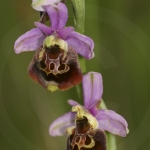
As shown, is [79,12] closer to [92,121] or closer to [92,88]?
[92,88]

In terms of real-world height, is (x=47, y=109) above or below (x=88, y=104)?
above

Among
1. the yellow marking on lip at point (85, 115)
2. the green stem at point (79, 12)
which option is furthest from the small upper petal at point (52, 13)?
the yellow marking on lip at point (85, 115)

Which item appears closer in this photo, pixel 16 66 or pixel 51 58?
pixel 51 58

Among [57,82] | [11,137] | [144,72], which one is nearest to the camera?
[57,82]

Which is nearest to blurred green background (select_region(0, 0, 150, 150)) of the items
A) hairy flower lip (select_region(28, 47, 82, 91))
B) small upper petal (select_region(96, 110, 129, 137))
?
small upper petal (select_region(96, 110, 129, 137))

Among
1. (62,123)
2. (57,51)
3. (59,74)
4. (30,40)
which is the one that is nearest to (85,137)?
(62,123)

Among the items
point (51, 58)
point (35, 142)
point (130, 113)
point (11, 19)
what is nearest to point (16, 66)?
point (11, 19)

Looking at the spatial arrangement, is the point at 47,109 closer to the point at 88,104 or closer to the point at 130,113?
the point at 130,113
